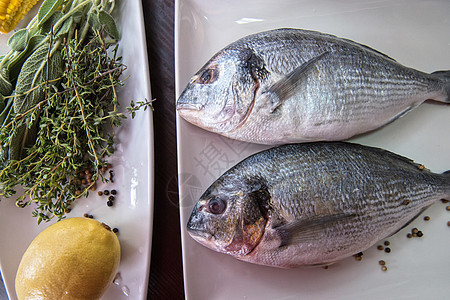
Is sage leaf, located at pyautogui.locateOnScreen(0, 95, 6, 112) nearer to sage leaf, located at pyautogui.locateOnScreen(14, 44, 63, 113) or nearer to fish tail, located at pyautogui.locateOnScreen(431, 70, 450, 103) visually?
sage leaf, located at pyautogui.locateOnScreen(14, 44, 63, 113)

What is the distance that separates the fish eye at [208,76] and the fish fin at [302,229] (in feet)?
1.75

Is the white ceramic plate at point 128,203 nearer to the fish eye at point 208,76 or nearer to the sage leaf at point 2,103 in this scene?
the fish eye at point 208,76

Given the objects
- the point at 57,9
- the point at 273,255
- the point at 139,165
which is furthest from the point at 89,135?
the point at 273,255

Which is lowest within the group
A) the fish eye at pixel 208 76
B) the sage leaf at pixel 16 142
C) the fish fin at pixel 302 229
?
the fish fin at pixel 302 229

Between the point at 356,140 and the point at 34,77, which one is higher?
the point at 34,77

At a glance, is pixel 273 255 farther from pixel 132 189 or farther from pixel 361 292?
pixel 132 189

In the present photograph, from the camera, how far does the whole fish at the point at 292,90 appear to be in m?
1.05

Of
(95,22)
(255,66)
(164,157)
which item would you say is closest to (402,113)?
(255,66)

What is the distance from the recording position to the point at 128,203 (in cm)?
123

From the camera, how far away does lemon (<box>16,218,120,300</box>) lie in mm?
1005

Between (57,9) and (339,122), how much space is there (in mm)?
1131

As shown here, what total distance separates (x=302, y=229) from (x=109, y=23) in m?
1.01

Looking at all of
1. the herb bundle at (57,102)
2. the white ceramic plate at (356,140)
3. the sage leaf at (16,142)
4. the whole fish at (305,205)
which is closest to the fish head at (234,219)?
the whole fish at (305,205)

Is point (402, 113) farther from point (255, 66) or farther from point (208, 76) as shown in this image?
point (208, 76)
